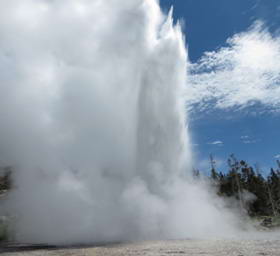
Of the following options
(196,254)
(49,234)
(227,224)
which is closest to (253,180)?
(227,224)

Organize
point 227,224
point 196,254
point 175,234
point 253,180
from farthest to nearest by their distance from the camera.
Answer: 1. point 253,180
2. point 227,224
3. point 175,234
4. point 196,254

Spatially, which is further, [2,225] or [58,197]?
[2,225]

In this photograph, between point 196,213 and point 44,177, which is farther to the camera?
point 44,177

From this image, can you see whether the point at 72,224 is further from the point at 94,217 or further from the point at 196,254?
the point at 196,254

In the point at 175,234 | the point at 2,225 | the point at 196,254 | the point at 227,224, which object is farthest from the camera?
the point at 2,225

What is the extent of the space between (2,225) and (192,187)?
50.0ft

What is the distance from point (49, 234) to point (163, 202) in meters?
7.69

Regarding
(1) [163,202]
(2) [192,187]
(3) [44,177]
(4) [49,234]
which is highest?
(3) [44,177]

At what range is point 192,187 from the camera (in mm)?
20250

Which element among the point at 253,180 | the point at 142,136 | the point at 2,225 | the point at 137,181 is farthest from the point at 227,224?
the point at 253,180

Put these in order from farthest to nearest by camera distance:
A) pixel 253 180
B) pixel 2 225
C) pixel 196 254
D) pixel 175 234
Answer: pixel 253 180 → pixel 2 225 → pixel 175 234 → pixel 196 254

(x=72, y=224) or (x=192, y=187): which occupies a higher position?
(x=192, y=187)

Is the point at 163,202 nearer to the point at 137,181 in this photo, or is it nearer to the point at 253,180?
the point at 137,181

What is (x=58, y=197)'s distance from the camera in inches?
795
